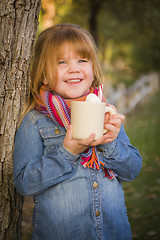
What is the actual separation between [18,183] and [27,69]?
0.81m

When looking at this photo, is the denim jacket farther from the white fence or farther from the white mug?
the white fence

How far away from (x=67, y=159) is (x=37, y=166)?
0.64 ft

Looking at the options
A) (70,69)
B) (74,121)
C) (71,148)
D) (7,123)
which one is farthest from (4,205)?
(70,69)

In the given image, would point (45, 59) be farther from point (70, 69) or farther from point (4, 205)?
point (4, 205)

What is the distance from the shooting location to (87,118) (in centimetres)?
149

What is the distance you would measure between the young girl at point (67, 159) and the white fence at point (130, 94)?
6293mm

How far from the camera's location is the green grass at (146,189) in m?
3.72

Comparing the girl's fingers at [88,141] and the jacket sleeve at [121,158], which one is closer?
the girl's fingers at [88,141]

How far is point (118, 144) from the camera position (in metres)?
1.90

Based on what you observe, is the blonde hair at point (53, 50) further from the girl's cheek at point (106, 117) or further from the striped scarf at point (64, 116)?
the girl's cheek at point (106, 117)

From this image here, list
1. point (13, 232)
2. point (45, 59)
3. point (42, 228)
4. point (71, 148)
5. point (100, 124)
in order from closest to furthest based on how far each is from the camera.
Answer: point (100, 124), point (71, 148), point (42, 228), point (45, 59), point (13, 232)

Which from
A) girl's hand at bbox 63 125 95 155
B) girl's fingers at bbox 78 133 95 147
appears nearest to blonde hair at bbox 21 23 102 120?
girl's hand at bbox 63 125 95 155

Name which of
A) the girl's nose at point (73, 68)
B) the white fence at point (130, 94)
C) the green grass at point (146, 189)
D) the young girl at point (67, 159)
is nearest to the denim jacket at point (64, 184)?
the young girl at point (67, 159)

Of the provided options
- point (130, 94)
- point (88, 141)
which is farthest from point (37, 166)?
point (130, 94)
